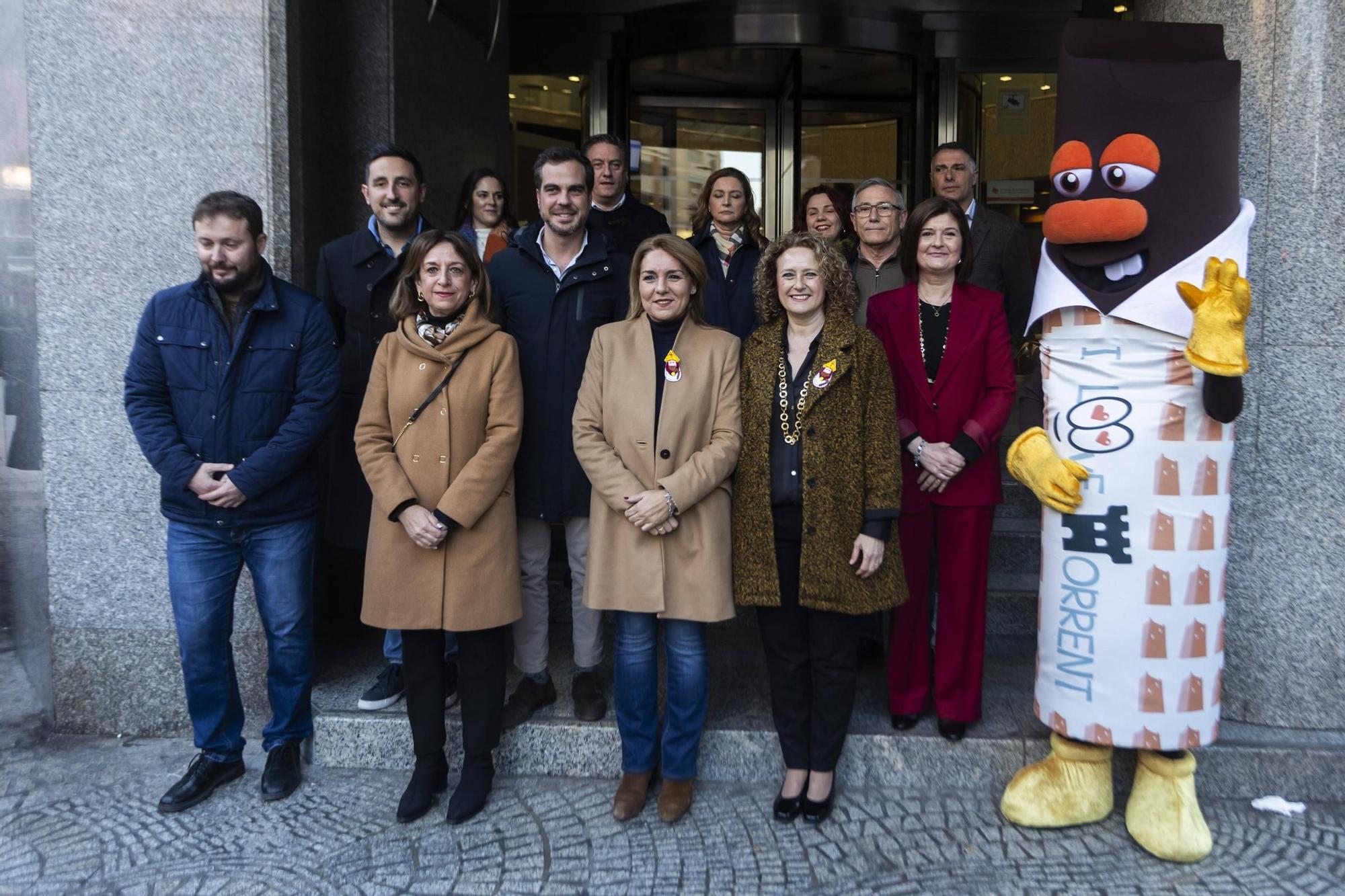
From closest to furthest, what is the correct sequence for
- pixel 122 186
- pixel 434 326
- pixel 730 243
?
1. pixel 434 326
2. pixel 122 186
3. pixel 730 243

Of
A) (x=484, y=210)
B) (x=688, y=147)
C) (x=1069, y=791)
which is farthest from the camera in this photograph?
(x=688, y=147)

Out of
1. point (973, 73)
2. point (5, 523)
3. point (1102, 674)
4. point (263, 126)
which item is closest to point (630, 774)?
point (1102, 674)

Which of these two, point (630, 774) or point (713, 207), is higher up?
point (713, 207)

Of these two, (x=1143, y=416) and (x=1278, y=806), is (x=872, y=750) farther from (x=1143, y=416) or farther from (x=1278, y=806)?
(x=1143, y=416)

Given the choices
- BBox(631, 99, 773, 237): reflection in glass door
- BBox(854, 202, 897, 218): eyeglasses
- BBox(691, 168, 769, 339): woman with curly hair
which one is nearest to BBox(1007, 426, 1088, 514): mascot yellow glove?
BBox(854, 202, 897, 218): eyeglasses

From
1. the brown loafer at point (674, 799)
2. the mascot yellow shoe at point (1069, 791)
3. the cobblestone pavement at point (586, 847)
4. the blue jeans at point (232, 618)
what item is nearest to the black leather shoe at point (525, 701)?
the cobblestone pavement at point (586, 847)

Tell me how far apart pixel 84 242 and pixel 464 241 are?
68.9 inches

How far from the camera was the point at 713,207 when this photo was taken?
460 cm

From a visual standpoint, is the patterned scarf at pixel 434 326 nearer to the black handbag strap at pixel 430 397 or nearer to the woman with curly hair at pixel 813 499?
the black handbag strap at pixel 430 397

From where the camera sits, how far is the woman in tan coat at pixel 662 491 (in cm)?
341

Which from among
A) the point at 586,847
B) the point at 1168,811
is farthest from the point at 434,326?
the point at 1168,811

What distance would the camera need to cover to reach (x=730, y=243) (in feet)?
15.1

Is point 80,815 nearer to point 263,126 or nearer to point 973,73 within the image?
point 263,126

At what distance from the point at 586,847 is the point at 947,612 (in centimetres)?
157
